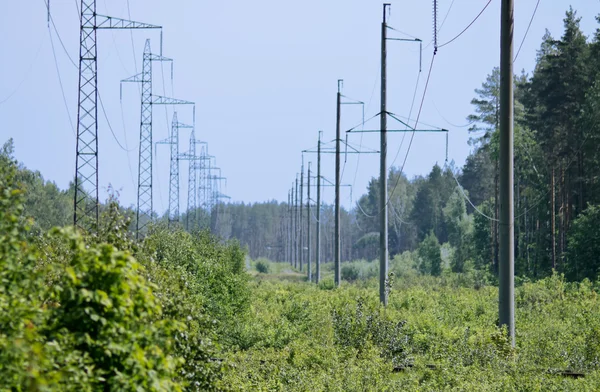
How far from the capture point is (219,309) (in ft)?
98.7

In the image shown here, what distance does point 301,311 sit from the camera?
110 ft

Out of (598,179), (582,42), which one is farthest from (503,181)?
(582,42)

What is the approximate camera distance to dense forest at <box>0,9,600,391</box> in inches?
305

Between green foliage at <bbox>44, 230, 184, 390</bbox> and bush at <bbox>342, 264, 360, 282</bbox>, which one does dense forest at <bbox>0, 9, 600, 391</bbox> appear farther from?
bush at <bbox>342, 264, 360, 282</bbox>

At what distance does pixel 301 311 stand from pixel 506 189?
15881 millimetres

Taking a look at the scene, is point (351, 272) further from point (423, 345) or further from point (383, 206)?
point (423, 345)

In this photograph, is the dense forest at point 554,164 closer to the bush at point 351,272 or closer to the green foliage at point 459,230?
the green foliage at point 459,230

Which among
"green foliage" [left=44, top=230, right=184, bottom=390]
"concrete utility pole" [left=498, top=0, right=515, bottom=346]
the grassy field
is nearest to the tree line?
the grassy field

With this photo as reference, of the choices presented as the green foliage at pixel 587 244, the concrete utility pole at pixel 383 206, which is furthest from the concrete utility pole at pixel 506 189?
the green foliage at pixel 587 244

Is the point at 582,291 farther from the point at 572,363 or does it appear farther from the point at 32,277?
the point at 32,277

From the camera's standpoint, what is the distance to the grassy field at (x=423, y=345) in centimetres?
1784

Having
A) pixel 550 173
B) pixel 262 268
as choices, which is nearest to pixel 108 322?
pixel 550 173

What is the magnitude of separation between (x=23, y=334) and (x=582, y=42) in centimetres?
5474

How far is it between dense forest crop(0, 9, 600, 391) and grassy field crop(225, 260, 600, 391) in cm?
6
